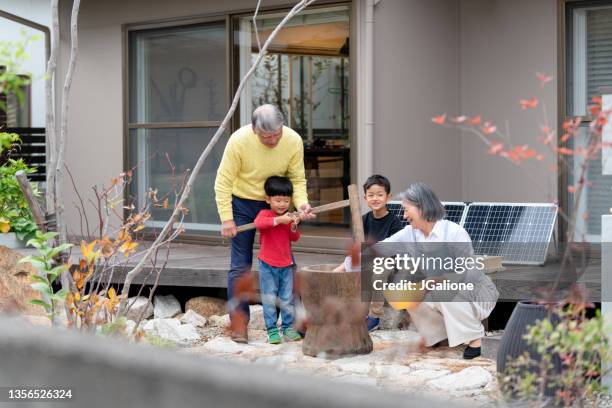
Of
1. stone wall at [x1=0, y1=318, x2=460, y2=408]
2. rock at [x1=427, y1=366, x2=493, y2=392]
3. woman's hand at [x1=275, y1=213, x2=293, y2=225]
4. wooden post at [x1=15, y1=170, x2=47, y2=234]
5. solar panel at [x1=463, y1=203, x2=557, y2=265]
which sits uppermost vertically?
wooden post at [x1=15, y1=170, x2=47, y2=234]

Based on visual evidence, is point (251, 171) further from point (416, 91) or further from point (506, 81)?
point (506, 81)

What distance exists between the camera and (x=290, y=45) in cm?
799

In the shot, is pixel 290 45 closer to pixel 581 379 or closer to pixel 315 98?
pixel 315 98

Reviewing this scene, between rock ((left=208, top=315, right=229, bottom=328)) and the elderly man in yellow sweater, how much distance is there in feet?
2.33

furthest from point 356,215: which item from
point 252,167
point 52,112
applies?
point 52,112

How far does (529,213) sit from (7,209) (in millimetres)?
4257

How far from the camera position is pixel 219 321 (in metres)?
6.68

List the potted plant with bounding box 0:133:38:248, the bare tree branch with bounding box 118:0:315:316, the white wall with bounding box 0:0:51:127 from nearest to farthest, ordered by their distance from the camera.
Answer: the bare tree branch with bounding box 118:0:315:316 → the potted plant with bounding box 0:133:38:248 → the white wall with bounding box 0:0:51:127

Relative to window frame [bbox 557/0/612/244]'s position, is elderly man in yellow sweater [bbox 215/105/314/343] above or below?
below

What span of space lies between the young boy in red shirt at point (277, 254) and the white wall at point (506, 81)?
2.19 metres

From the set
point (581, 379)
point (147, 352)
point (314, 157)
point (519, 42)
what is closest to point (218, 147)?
point (314, 157)

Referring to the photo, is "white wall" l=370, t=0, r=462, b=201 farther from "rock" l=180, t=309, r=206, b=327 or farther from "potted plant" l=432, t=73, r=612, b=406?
"potted plant" l=432, t=73, r=612, b=406

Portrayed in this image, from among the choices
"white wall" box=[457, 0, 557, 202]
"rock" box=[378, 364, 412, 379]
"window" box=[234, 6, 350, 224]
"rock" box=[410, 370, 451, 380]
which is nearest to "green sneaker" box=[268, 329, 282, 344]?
"rock" box=[378, 364, 412, 379]

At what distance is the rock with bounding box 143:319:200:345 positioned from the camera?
19.9 ft
